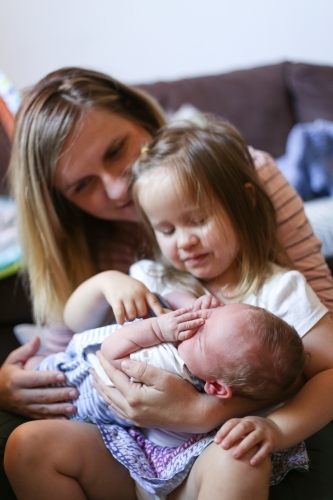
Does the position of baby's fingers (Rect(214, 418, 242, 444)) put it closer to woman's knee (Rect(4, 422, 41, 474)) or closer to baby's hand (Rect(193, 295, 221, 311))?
baby's hand (Rect(193, 295, 221, 311))

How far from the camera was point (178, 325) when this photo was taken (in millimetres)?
988

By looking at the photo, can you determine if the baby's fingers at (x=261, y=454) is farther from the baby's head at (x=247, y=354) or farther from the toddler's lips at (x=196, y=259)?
the toddler's lips at (x=196, y=259)

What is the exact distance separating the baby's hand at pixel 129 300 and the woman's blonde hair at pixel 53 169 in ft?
0.88

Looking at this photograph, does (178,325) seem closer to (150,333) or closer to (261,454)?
(150,333)

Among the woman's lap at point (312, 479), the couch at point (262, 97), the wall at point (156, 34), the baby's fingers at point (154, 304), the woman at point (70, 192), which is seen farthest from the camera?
the wall at point (156, 34)

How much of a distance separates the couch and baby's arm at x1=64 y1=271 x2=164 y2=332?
88 centimetres

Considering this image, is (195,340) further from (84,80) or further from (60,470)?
(84,80)

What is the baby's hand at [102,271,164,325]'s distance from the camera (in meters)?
1.10

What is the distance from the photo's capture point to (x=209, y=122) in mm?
1283

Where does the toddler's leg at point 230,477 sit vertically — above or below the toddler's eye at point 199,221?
below

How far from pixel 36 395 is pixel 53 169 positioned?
0.48 m

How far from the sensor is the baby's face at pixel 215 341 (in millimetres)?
920

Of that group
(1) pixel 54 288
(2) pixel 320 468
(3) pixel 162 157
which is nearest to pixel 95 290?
(1) pixel 54 288

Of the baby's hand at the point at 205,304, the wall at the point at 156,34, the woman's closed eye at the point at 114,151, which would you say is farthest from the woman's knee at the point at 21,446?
the wall at the point at 156,34
